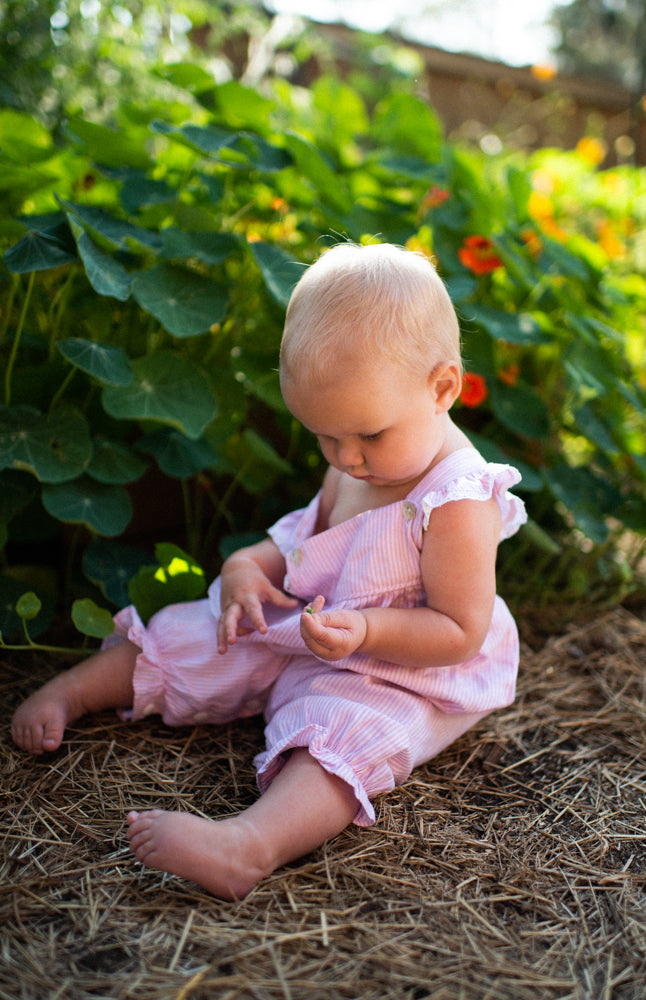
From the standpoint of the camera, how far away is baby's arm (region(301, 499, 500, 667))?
116 cm

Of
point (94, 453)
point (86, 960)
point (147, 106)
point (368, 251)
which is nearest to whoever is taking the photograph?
point (86, 960)

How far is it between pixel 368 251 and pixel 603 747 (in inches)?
38.2

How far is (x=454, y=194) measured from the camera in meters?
2.14

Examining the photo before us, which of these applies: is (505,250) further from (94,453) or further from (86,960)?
(86,960)

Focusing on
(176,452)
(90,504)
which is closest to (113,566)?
(90,504)

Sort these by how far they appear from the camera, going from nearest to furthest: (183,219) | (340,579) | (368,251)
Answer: (368,251) → (340,579) → (183,219)

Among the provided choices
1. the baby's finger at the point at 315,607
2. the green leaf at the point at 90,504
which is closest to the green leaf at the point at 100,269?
the green leaf at the point at 90,504

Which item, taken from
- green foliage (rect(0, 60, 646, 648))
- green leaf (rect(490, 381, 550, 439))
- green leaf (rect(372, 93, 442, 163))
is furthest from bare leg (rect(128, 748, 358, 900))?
green leaf (rect(372, 93, 442, 163))

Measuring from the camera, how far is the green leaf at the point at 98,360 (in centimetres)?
145

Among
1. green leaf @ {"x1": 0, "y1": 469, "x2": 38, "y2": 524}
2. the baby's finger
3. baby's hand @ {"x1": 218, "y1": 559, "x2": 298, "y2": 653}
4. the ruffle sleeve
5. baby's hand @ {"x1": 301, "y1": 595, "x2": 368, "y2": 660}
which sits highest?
the ruffle sleeve

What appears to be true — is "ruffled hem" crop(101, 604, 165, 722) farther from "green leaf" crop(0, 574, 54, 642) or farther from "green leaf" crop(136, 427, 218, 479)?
"green leaf" crop(136, 427, 218, 479)

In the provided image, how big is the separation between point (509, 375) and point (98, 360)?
1.10 metres

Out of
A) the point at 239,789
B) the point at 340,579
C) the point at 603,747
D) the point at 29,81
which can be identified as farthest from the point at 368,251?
the point at 29,81

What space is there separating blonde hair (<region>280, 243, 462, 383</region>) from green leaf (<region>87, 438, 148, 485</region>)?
565mm
